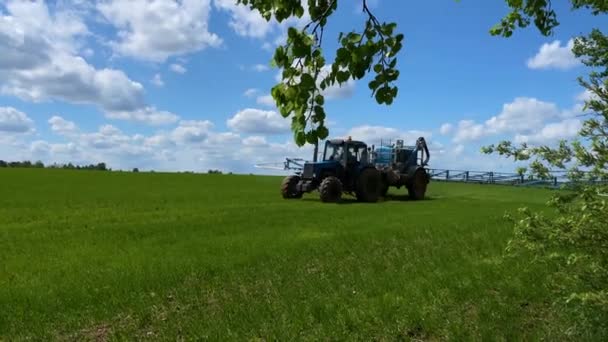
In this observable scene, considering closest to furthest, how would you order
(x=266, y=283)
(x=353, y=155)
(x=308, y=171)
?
(x=266, y=283) < (x=308, y=171) < (x=353, y=155)

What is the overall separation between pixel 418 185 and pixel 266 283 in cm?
1962

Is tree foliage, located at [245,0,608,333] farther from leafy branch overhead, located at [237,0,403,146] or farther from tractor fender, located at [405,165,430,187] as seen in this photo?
tractor fender, located at [405,165,430,187]

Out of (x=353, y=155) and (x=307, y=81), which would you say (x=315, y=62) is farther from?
(x=353, y=155)

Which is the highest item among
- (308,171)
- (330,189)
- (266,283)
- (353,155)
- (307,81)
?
(353,155)

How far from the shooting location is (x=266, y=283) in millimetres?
7258

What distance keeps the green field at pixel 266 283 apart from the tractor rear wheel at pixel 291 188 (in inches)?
377

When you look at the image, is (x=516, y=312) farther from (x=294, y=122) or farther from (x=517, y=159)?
(x=294, y=122)

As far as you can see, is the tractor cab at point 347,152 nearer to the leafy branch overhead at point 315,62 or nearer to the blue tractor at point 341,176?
the blue tractor at point 341,176

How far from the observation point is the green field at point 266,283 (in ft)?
18.1

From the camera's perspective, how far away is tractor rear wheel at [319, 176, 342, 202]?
20.9m

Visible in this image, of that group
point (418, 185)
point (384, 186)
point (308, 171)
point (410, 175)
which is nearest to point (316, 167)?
point (308, 171)

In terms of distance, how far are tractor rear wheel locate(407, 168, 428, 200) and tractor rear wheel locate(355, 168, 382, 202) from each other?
11.9ft

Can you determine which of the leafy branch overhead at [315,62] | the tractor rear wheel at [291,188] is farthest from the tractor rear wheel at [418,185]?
the leafy branch overhead at [315,62]

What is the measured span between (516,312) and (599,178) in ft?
7.03
